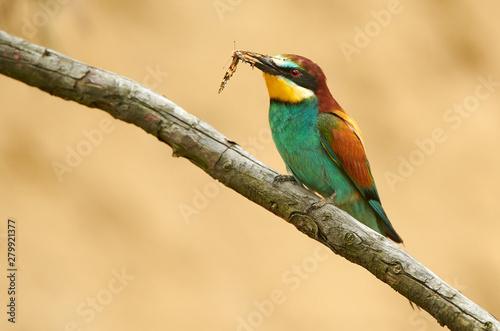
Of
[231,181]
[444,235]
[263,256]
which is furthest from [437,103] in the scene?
[231,181]

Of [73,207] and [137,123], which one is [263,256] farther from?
[137,123]

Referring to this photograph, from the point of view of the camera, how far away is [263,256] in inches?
152

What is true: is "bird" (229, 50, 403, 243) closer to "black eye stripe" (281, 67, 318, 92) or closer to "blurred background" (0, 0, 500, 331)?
"black eye stripe" (281, 67, 318, 92)

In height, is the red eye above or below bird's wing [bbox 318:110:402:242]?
above

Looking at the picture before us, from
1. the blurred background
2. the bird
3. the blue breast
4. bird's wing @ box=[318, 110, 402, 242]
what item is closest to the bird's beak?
the bird

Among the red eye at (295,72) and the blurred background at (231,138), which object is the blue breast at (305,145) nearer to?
the red eye at (295,72)

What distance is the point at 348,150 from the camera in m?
2.31

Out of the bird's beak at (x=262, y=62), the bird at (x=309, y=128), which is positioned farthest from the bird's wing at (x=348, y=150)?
the bird's beak at (x=262, y=62)

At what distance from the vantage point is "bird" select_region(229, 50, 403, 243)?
2270mm

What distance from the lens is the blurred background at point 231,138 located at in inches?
147

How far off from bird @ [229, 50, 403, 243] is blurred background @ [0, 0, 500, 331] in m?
1.62

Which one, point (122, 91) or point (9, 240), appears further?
point (9, 240)

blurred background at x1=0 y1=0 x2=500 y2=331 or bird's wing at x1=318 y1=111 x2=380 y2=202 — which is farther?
blurred background at x1=0 y1=0 x2=500 y2=331

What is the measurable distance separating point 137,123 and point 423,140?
2906 millimetres
